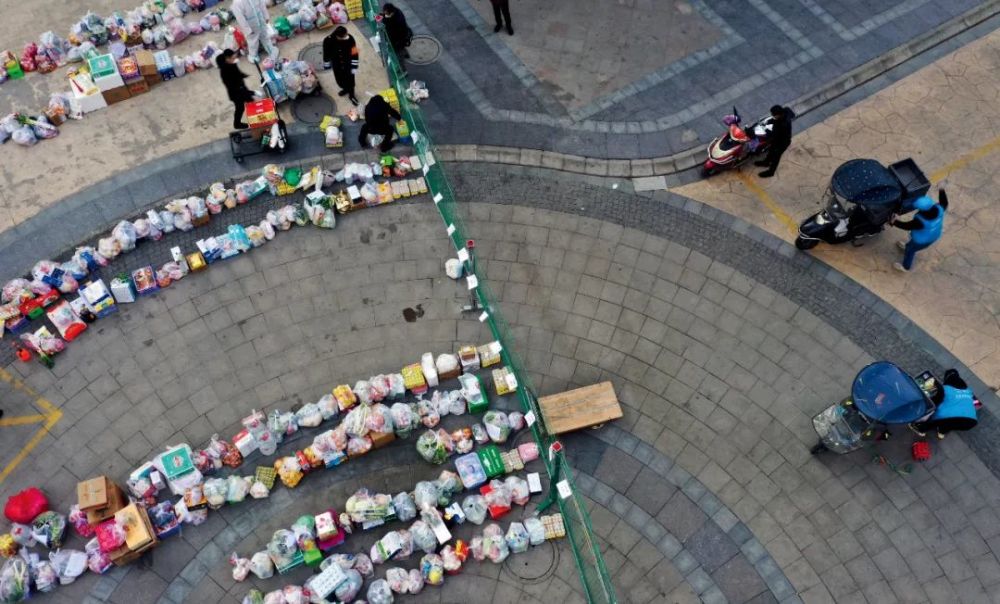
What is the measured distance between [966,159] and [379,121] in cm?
1063

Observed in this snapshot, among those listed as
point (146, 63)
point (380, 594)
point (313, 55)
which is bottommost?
point (380, 594)

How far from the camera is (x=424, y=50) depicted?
1507cm

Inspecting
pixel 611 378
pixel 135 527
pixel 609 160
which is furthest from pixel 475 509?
pixel 609 160

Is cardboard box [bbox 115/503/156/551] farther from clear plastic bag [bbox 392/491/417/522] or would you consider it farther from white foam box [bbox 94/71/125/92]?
white foam box [bbox 94/71/125/92]

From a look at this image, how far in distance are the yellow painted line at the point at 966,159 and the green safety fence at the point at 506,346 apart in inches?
330

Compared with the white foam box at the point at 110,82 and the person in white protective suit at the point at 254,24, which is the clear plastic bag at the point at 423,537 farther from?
the white foam box at the point at 110,82

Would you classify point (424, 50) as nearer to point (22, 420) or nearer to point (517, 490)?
point (517, 490)

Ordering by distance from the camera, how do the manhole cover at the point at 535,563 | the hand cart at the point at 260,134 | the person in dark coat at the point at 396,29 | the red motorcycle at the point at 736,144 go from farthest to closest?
the person in dark coat at the point at 396,29 → the hand cart at the point at 260,134 → the red motorcycle at the point at 736,144 → the manhole cover at the point at 535,563

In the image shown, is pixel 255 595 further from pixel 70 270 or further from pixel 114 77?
pixel 114 77

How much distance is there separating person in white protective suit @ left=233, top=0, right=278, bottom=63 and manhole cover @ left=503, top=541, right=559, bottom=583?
10210 millimetres

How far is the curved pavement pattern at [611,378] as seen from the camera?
34.0 feet

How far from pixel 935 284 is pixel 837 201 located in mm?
2248

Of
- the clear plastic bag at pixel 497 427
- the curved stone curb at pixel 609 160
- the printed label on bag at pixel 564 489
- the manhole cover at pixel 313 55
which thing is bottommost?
the clear plastic bag at pixel 497 427

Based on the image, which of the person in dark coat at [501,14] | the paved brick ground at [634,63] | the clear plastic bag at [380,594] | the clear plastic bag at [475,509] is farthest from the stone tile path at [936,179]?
the clear plastic bag at [380,594]
